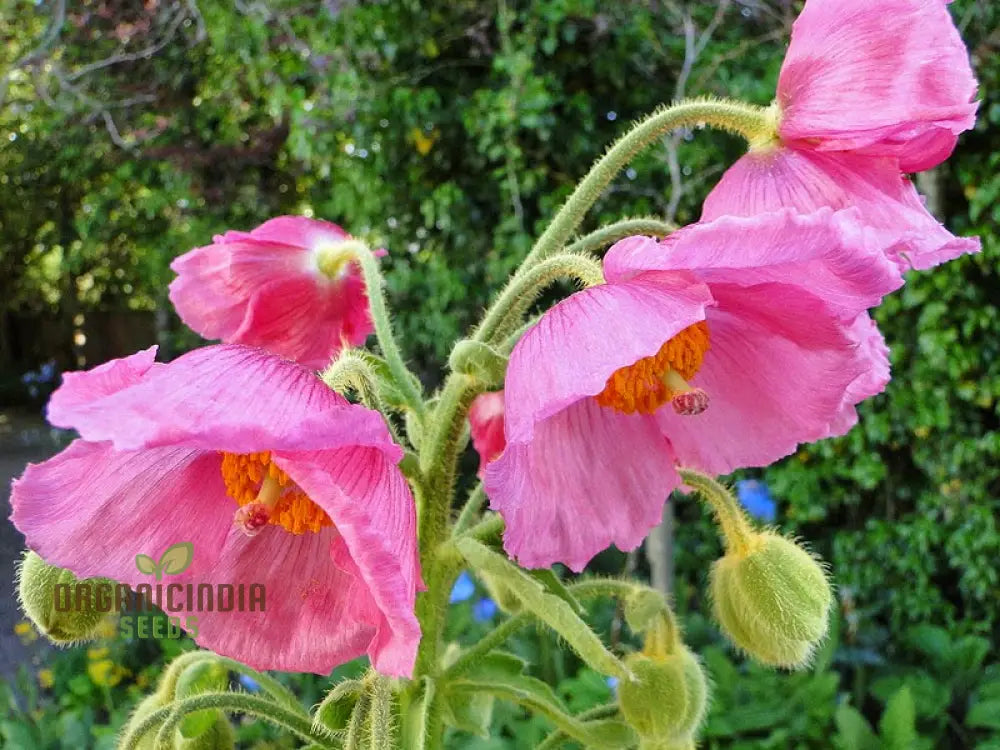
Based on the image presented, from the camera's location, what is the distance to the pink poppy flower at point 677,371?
0.48 m

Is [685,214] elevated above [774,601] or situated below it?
below

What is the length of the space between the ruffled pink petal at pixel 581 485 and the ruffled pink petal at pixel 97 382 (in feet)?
0.67

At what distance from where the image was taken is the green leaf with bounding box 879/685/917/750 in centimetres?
185

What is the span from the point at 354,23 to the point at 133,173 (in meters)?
1.99

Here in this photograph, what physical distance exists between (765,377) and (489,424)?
9.9 inches

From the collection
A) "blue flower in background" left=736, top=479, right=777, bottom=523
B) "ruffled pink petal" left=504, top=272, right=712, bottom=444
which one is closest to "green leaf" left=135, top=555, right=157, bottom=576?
"ruffled pink petal" left=504, top=272, right=712, bottom=444

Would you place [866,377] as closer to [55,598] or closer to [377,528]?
[377,528]

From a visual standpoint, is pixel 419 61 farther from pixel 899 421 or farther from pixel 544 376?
pixel 544 376

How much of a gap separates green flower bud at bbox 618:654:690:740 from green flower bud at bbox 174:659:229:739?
343mm

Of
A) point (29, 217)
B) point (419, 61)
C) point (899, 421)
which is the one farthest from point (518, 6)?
point (29, 217)

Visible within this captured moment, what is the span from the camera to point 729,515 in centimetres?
78

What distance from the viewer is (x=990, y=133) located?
2.35 meters

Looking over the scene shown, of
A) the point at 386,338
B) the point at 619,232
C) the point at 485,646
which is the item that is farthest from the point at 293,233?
Result: the point at 485,646

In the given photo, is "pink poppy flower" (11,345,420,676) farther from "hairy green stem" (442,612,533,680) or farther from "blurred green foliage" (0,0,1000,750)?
"blurred green foliage" (0,0,1000,750)
